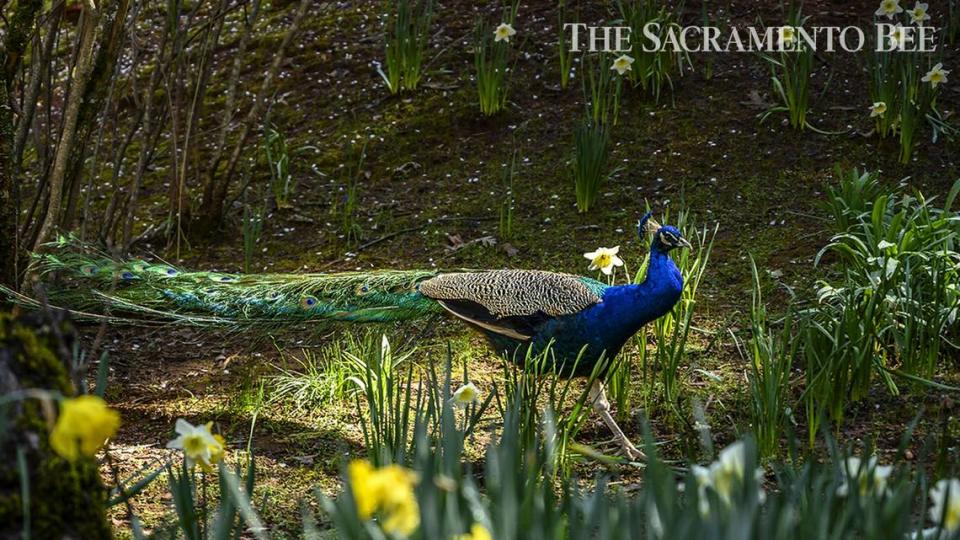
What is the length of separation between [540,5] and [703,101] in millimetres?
1318

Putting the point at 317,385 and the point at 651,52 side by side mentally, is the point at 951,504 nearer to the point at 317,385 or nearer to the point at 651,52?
the point at 317,385

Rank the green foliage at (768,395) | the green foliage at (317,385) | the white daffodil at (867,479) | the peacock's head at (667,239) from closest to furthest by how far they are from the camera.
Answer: the white daffodil at (867,479) → the green foliage at (768,395) → the peacock's head at (667,239) → the green foliage at (317,385)

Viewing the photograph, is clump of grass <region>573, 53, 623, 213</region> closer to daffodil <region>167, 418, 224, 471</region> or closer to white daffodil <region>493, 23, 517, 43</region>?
white daffodil <region>493, 23, 517, 43</region>

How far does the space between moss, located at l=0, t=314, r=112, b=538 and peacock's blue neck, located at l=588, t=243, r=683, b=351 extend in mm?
2098

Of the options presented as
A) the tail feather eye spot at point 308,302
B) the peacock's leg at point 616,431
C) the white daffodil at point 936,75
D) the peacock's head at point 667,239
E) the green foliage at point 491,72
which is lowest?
the peacock's leg at point 616,431

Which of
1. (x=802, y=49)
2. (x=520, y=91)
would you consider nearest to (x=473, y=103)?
(x=520, y=91)

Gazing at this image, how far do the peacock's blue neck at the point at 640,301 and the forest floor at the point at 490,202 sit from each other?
0.24 meters

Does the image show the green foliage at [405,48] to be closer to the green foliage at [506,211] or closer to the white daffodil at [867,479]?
the green foliage at [506,211]

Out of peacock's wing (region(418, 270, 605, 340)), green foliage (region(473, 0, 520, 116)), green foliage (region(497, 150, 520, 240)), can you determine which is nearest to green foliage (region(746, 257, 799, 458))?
peacock's wing (region(418, 270, 605, 340))

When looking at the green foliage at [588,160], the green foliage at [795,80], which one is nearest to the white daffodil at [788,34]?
the green foliage at [795,80]

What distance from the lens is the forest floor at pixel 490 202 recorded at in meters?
3.68

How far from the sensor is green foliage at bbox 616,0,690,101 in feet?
17.6

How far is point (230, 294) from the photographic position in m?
4.04

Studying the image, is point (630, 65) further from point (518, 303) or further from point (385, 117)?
point (518, 303)
